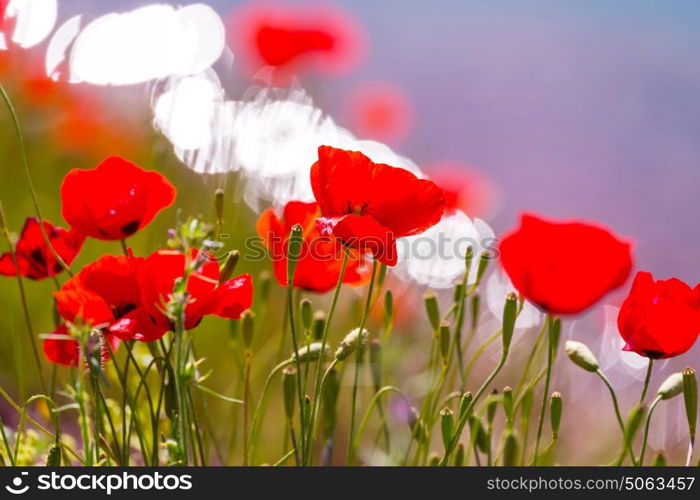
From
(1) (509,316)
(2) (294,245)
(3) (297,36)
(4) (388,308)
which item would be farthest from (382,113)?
(2) (294,245)

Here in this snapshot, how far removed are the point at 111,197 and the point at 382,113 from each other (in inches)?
64.8

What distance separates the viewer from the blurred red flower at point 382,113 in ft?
7.86

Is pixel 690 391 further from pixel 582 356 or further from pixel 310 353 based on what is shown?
pixel 310 353

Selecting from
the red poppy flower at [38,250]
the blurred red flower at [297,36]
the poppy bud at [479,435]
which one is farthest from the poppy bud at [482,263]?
the blurred red flower at [297,36]

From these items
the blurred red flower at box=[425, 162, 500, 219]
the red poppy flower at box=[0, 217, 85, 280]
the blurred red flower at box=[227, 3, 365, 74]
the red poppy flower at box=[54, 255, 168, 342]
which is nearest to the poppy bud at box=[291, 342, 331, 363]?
the red poppy flower at box=[54, 255, 168, 342]

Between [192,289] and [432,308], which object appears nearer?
[192,289]

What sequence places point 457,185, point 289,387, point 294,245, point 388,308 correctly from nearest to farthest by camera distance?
point 294,245 → point 289,387 → point 388,308 → point 457,185

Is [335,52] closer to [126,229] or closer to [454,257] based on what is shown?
[454,257]

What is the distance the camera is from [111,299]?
76 centimetres

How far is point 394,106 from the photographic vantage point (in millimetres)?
2436

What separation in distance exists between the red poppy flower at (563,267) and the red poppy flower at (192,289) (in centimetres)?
21

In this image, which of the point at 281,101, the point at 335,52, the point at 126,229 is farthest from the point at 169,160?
the point at 126,229

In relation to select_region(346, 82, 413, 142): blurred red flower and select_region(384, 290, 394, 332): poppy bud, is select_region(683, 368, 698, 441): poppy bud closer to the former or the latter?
select_region(384, 290, 394, 332): poppy bud

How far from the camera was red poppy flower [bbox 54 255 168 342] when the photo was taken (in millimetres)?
719
